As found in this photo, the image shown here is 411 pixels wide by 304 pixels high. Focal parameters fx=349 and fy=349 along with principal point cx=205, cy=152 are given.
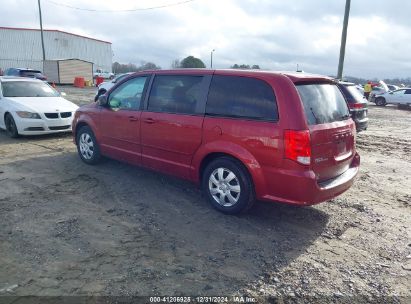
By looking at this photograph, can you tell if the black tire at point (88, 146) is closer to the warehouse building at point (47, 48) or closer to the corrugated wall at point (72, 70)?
the corrugated wall at point (72, 70)

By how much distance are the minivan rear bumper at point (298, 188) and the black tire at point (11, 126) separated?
23.0 ft

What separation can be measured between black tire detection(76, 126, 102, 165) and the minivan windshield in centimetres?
378

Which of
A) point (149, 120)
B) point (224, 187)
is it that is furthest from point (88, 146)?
point (224, 187)

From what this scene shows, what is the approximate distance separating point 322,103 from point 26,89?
329 inches

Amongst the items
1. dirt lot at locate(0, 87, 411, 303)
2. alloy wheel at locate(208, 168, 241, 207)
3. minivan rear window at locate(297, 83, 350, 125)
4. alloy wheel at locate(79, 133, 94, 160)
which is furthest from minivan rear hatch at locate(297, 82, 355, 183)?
alloy wheel at locate(79, 133, 94, 160)

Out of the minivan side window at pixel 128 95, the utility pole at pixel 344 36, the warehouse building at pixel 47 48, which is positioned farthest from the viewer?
the warehouse building at pixel 47 48

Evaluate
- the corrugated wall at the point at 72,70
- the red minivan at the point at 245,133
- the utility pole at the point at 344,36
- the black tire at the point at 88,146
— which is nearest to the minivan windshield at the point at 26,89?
the black tire at the point at 88,146

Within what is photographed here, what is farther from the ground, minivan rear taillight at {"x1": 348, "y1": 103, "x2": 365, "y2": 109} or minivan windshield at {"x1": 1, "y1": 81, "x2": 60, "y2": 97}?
minivan windshield at {"x1": 1, "y1": 81, "x2": 60, "y2": 97}

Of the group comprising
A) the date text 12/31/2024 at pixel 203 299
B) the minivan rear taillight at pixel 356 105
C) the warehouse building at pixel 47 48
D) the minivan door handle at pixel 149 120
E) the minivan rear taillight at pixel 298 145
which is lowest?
the date text 12/31/2024 at pixel 203 299

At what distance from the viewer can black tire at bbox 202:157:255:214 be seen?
423 centimetres

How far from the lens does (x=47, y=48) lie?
55188 millimetres

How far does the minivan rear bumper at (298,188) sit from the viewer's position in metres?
3.80

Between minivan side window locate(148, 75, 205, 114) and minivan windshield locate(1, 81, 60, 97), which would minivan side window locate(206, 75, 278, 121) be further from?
minivan windshield locate(1, 81, 60, 97)

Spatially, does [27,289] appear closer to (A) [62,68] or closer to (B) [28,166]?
(B) [28,166]
